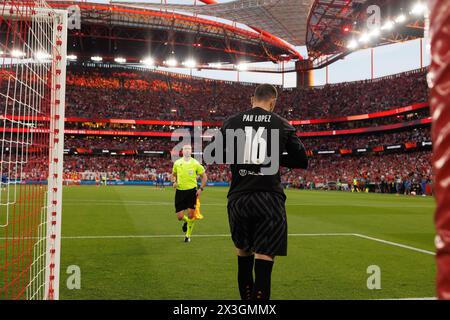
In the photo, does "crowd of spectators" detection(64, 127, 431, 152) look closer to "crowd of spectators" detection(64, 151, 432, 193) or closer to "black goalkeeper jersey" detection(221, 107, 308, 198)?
"crowd of spectators" detection(64, 151, 432, 193)

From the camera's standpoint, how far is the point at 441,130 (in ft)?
3.04

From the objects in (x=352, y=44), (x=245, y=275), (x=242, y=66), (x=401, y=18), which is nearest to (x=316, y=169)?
(x=242, y=66)

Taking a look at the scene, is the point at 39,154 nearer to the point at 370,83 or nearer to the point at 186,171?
the point at 186,171

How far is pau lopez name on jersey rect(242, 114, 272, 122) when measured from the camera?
3592 millimetres

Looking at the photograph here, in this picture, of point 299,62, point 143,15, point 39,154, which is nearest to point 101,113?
point 143,15

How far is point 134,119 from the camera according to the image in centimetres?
6412

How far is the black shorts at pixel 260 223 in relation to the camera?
3.40 meters

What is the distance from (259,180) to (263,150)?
268mm

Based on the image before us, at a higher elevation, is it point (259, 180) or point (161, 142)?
point (161, 142)

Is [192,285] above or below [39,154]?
below

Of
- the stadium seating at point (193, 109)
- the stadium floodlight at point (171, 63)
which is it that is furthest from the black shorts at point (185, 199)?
the stadium floodlight at point (171, 63)

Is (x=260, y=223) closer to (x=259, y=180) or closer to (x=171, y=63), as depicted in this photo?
(x=259, y=180)

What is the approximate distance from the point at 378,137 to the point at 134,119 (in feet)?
122

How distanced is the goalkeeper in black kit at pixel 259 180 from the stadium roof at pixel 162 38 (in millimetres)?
45329
